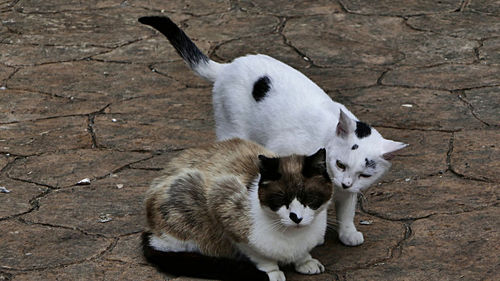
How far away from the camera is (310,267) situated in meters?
3.98

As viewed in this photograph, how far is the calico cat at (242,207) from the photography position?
3.67 meters

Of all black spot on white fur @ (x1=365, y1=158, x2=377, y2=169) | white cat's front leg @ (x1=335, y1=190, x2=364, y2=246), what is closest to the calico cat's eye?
black spot on white fur @ (x1=365, y1=158, x2=377, y2=169)

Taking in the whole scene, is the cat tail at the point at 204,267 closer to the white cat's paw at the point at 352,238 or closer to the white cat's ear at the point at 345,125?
the white cat's paw at the point at 352,238

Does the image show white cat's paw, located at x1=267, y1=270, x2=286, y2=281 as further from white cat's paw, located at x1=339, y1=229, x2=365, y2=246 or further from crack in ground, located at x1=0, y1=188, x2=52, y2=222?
crack in ground, located at x1=0, y1=188, x2=52, y2=222

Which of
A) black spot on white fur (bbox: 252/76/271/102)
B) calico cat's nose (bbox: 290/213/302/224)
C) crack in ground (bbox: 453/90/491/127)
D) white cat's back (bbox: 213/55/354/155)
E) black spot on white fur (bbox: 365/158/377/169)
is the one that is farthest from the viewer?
crack in ground (bbox: 453/90/491/127)

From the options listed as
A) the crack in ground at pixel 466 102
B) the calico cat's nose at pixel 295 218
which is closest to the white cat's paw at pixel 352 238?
the calico cat's nose at pixel 295 218

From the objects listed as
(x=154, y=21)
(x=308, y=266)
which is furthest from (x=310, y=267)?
(x=154, y=21)

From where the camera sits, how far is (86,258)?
415cm

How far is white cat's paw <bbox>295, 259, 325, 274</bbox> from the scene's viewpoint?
13.0 ft

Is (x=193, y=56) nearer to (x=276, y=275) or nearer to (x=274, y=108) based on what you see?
(x=274, y=108)

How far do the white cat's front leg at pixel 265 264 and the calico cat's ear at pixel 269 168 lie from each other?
0.38m

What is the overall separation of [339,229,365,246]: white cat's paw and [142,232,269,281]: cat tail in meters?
0.58

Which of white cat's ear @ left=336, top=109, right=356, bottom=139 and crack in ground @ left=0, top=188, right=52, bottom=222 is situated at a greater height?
white cat's ear @ left=336, top=109, right=356, bottom=139

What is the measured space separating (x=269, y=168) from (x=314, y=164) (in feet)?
0.63
